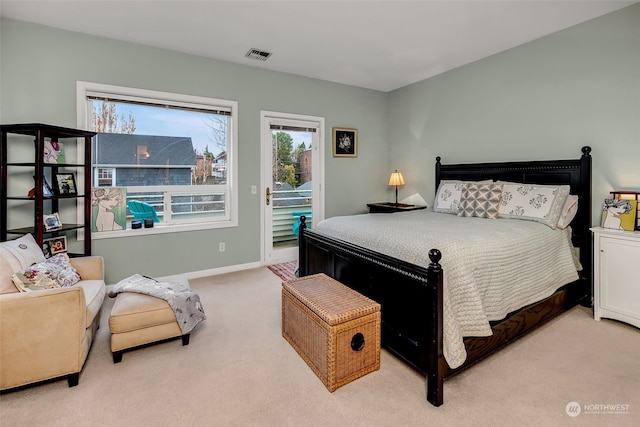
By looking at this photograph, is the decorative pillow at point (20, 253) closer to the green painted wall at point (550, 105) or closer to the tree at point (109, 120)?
the tree at point (109, 120)

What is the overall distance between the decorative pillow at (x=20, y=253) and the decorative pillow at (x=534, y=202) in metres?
3.80

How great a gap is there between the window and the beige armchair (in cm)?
180

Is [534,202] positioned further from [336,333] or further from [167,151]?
[167,151]

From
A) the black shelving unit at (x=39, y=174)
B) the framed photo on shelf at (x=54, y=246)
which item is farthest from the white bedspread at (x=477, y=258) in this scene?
the framed photo on shelf at (x=54, y=246)

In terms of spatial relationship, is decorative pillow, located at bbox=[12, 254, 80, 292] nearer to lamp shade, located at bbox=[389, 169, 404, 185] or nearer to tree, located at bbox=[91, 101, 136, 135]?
tree, located at bbox=[91, 101, 136, 135]

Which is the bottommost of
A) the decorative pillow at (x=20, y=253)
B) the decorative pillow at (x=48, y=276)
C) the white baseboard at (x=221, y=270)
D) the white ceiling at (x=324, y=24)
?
the white baseboard at (x=221, y=270)

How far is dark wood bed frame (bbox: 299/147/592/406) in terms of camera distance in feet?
5.59

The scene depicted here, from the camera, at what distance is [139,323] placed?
6.90 ft

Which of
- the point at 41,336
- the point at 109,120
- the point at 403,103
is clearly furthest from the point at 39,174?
the point at 403,103

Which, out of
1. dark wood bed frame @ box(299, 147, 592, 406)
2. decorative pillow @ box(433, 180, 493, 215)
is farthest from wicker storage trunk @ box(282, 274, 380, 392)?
decorative pillow @ box(433, 180, 493, 215)

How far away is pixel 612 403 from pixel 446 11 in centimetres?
300

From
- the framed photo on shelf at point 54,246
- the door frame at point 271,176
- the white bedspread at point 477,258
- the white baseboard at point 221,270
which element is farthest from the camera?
the door frame at point 271,176

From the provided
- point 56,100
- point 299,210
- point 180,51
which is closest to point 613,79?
point 299,210

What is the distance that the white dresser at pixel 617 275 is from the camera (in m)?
2.47
